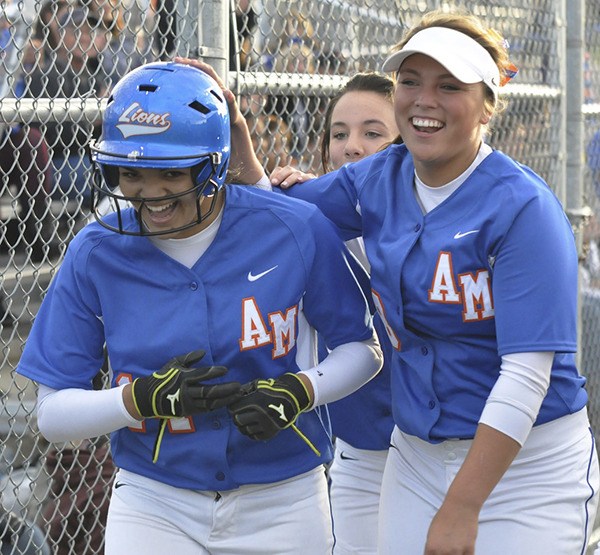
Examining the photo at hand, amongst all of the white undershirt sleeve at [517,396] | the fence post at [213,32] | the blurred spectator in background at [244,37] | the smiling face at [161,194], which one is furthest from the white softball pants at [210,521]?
the blurred spectator in background at [244,37]

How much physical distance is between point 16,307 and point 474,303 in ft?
14.0

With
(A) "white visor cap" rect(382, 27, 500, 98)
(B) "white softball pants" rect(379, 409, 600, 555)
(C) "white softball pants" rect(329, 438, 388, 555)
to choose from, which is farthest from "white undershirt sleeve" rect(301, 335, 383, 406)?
(A) "white visor cap" rect(382, 27, 500, 98)

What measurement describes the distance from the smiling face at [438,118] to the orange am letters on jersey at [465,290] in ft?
0.85

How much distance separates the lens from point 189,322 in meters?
2.81

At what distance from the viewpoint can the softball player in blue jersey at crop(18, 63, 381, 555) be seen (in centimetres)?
274

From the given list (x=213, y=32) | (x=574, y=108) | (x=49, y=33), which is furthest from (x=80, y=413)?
(x=574, y=108)

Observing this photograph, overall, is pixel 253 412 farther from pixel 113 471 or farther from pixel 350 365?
pixel 113 471

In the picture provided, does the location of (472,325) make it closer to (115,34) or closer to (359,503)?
(359,503)

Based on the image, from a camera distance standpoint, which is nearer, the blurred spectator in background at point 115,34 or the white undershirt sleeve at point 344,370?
the white undershirt sleeve at point 344,370

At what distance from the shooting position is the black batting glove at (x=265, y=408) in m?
2.68

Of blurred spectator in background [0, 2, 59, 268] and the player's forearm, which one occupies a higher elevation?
blurred spectator in background [0, 2, 59, 268]

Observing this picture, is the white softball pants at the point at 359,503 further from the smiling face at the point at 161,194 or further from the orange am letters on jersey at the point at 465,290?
the smiling face at the point at 161,194

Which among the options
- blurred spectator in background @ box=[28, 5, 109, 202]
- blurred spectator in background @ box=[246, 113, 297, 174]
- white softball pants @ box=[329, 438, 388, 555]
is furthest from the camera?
blurred spectator in background @ box=[246, 113, 297, 174]

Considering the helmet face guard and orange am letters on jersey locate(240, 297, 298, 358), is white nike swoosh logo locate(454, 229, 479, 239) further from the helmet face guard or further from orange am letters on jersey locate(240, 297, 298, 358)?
the helmet face guard
